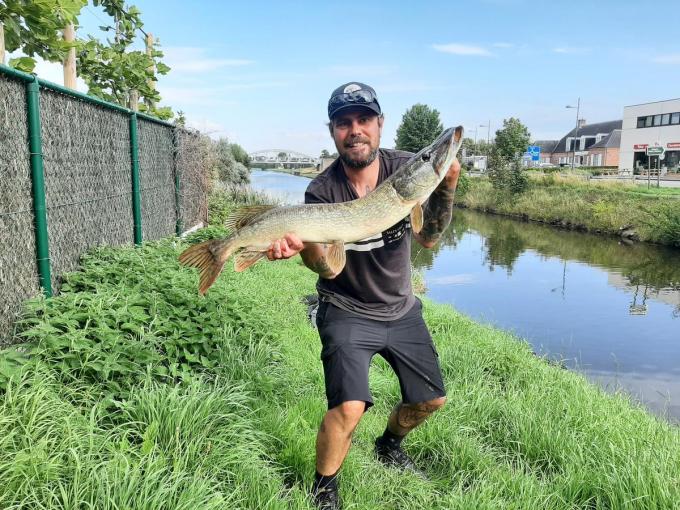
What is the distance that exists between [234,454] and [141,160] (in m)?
5.92

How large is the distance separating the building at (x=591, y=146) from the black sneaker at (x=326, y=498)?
6291cm

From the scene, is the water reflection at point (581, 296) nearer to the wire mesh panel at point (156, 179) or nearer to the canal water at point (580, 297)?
the canal water at point (580, 297)

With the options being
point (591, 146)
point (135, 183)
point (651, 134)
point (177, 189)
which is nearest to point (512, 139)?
point (651, 134)

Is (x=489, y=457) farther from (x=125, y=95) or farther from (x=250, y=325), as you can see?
(x=125, y=95)

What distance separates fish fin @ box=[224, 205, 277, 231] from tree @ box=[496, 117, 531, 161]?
3245 centimetres

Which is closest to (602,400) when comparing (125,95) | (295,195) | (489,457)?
(489,457)

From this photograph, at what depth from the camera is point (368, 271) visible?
315 centimetres

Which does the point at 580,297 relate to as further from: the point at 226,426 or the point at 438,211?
the point at 226,426

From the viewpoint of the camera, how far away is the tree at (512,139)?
33344 millimetres

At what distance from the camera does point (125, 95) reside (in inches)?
324

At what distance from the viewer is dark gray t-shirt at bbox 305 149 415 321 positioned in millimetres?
3125

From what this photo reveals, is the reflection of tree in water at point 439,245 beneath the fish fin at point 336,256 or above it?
beneath

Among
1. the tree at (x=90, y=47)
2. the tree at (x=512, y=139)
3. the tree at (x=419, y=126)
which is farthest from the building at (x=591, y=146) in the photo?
the tree at (x=90, y=47)

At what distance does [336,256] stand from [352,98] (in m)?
0.91
